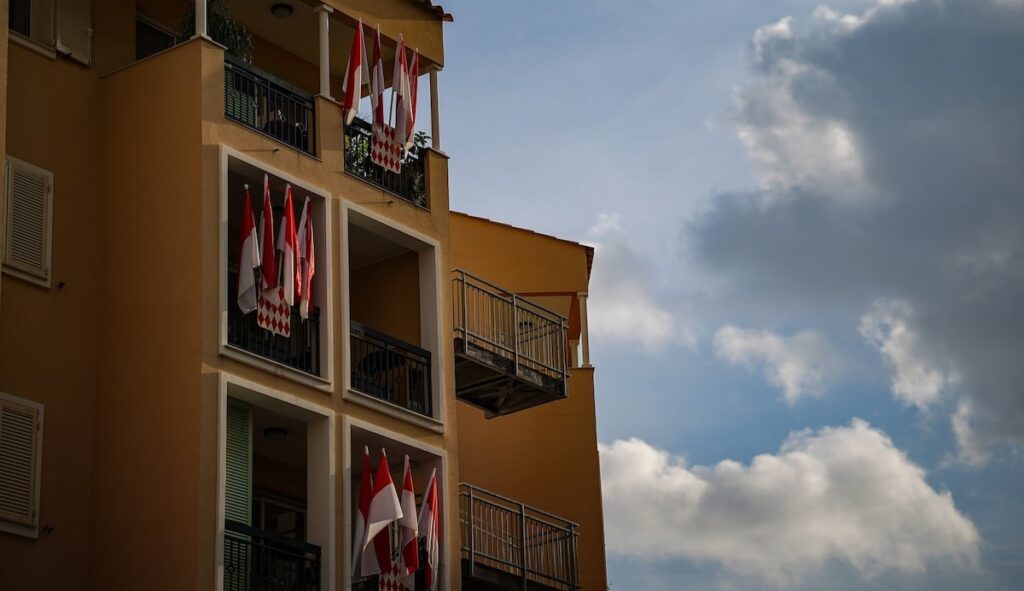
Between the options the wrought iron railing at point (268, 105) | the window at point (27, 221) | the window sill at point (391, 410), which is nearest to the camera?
the window at point (27, 221)

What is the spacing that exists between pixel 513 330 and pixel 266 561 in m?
8.61

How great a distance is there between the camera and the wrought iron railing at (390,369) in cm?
3372

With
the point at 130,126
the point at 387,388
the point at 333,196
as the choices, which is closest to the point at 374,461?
the point at 387,388

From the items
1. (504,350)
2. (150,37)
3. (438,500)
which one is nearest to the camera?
(438,500)

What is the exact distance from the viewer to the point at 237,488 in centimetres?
3066

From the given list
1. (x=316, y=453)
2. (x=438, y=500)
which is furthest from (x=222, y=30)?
(x=438, y=500)

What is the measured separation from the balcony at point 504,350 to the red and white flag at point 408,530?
3836mm

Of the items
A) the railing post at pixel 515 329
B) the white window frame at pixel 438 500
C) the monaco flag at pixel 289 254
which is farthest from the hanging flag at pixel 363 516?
the railing post at pixel 515 329

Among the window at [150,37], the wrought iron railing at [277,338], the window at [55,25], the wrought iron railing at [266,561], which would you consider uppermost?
the window at [150,37]

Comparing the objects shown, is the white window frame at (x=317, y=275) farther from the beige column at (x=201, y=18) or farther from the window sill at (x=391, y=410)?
the beige column at (x=201, y=18)

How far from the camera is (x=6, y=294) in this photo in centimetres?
3034

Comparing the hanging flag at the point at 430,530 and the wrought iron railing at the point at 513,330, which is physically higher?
the wrought iron railing at the point at 513,330

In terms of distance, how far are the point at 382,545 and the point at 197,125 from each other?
681 cm

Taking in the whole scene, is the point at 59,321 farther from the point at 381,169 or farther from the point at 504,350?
the point at 504,350
